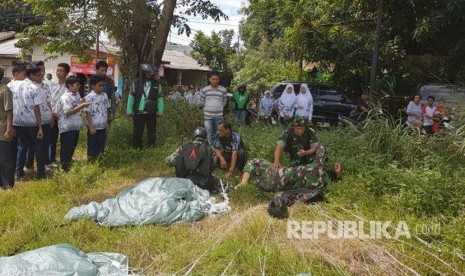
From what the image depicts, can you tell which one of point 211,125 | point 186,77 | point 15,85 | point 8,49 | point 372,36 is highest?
point 372,36

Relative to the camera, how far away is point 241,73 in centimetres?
2202

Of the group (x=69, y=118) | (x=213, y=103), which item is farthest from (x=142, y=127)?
(x=69, y=118)

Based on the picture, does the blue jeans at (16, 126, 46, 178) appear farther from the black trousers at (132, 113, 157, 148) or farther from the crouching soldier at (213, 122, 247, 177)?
the crouching soldier at (213, 122, 247, 177)

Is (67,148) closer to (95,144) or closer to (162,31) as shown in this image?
(95,144)

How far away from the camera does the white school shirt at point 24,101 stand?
224 inches

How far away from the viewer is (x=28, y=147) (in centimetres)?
612

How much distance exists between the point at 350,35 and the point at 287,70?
13.6ft

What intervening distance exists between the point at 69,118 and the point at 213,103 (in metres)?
2.40

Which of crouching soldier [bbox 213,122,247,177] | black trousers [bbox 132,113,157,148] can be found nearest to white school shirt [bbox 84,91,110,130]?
black trousers [bbox 132,113,157,148]

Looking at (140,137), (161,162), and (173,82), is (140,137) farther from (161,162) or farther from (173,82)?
(173,82)

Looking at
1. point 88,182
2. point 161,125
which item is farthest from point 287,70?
point 88,182

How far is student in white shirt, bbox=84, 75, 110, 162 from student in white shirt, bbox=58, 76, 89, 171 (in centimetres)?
18

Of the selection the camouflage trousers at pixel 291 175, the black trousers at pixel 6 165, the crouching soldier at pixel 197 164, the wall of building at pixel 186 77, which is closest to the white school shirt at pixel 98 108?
the black trousers at pixel 6 165

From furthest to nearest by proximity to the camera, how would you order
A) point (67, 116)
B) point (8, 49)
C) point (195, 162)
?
point (8, 49) → point (67, 116) → point (195, 162)
